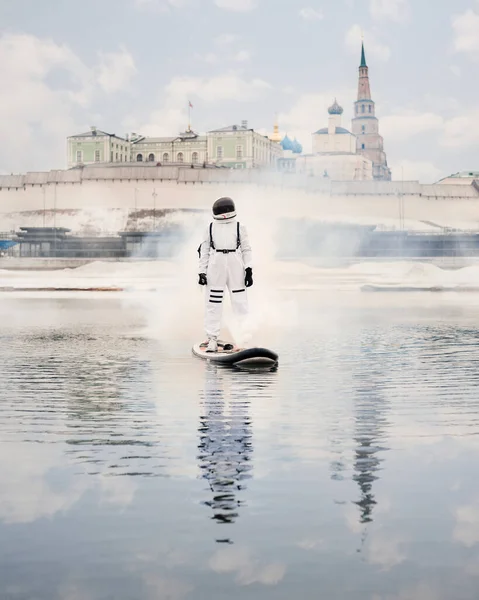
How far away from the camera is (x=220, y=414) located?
6387 millimetres

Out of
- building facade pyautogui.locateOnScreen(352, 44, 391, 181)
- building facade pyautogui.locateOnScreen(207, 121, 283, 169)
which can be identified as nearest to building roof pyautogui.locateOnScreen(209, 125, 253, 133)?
building facade pyautogui.locateOnScreen(207, 121, 283, 169)

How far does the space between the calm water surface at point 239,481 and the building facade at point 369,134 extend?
123803mm

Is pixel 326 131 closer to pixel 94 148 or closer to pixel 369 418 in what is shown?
pixel 94 148

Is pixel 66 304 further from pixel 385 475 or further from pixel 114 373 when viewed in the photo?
pixel 385 475

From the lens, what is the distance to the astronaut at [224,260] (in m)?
9.53

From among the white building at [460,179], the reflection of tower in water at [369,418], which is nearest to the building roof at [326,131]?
the white building at [460,179]

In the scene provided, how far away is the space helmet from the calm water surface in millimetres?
1447

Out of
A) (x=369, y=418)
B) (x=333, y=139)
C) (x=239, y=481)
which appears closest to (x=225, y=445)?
(x=239, y=481)

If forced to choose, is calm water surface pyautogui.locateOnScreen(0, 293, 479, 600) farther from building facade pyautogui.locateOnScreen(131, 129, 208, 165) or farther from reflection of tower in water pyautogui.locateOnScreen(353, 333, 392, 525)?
building facade pyautogui.locateOnScreen(131, 129, 208, 165)

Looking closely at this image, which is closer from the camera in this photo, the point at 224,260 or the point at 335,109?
the point at 224,260

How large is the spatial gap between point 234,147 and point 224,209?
9127 centimetres

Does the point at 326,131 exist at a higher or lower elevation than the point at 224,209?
higher

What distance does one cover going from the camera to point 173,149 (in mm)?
101875

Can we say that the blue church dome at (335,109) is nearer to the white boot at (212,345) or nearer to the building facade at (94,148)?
the building facade at (94,148)
